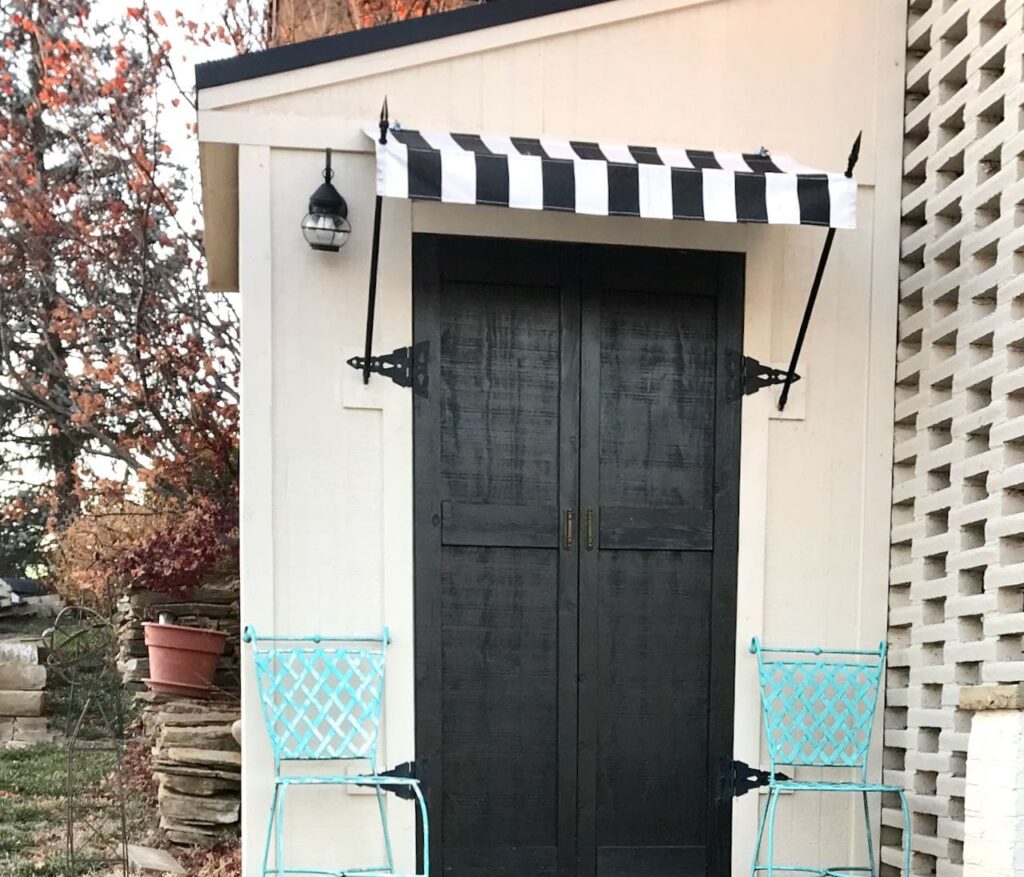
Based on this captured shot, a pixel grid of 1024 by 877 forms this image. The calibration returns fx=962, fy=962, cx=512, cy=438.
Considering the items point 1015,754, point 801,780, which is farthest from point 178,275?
point 1015,754

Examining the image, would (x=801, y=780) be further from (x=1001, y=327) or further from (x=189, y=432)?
(x=189, y=432)

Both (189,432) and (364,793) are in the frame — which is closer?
(364,793)

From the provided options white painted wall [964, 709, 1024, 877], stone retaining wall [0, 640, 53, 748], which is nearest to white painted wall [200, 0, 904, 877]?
white painted wall [964, 709, 1024, 877]

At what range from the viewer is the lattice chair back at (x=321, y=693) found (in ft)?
10.9

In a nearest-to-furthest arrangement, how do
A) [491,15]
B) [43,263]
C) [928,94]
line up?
1. [491,15]
2. [928,94]
3. [43,263]

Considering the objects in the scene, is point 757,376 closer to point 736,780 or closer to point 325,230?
point 736,780

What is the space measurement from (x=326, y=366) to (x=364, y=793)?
1523 mm

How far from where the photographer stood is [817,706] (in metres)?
3.60

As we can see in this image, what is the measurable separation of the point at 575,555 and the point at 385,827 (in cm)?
117

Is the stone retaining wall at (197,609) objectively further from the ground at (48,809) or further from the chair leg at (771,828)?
the chair leg at (771,828)

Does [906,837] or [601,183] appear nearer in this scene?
[601,183]

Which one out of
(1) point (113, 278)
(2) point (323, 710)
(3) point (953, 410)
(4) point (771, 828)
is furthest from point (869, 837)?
(1) point (113, 278)

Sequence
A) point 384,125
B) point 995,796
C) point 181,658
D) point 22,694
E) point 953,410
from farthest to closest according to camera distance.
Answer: point 22,694 < point 181,658 < point 953,410 < point 384,125 < point 995,796

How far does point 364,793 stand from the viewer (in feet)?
11.2
